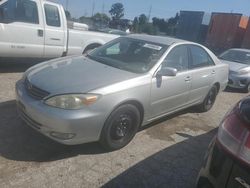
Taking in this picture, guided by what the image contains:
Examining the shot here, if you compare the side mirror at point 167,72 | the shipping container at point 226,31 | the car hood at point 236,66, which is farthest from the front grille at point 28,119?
the shipping container at point 226,31

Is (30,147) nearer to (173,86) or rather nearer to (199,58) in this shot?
(173,86)

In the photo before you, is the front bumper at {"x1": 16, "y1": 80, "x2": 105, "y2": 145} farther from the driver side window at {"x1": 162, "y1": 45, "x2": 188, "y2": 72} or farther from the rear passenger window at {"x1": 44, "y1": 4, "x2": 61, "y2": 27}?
the rear passenger window at {"x1": 44, "y1": 4, "x2": 61, "y2": 27}

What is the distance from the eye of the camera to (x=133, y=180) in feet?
11.4

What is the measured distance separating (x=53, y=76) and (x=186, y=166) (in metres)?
2.12

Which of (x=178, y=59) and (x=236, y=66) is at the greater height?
(x=178, y=59)

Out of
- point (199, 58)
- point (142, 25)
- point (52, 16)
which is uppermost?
point (52, 16)

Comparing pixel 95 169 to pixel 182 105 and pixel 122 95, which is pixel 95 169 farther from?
pixel 182 105

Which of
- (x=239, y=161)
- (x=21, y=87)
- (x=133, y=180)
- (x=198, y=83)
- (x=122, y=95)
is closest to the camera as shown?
(x=239, y=161)

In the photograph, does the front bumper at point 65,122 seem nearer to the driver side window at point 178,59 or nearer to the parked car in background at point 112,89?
the parked car in background at point 112,89

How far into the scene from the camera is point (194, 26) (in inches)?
1072

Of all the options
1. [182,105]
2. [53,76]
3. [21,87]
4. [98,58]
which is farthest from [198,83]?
[21,87]

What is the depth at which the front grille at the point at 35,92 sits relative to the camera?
3633mm

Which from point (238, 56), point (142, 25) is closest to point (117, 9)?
point (142, 25)

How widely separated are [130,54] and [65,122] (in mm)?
1886
